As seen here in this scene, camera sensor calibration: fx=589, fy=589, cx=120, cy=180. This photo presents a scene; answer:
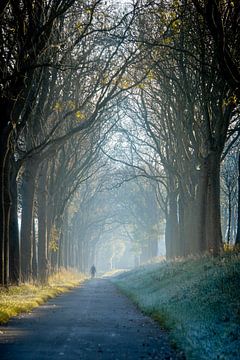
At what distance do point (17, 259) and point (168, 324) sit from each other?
1295cm

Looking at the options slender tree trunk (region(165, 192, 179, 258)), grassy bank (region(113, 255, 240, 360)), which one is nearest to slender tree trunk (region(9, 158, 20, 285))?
grassy bank (region(113, 255, 240, 360))

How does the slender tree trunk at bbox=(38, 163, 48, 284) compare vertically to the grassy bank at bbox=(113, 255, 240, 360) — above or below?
above

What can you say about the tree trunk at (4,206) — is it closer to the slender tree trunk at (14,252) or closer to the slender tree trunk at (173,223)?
the slender tree trunk at (14,252)

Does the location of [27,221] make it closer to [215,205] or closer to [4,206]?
[4,206]

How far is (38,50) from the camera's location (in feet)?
66.1

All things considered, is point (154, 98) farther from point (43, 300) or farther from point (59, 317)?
point (59, 317)

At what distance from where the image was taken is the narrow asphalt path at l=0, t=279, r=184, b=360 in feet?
32.7

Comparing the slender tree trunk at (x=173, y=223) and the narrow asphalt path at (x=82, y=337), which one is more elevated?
the slender tree trunk at (x=173, y=223)

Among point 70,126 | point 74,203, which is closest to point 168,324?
point 70,126

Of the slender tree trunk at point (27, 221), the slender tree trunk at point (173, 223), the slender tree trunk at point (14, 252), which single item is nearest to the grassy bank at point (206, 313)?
the slender tree trunk at point (14, 252)

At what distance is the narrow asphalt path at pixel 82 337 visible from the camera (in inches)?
392

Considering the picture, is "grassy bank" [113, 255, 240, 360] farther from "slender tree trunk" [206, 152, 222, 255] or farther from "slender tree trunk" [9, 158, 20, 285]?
"slender tree trunk" [9, 158, 20, 285]

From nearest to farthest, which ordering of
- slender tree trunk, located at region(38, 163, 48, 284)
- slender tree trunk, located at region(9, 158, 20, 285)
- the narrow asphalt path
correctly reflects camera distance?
the narrow asphalt path, slender tree trunk, located at region(9, 158, 20, 285), slender tree trunk, located at region(38, 163, 48, 284)

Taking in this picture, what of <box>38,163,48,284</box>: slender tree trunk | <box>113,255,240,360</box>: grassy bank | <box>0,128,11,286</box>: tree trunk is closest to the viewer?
<box>113,255,240,360</box>: grassy bank
